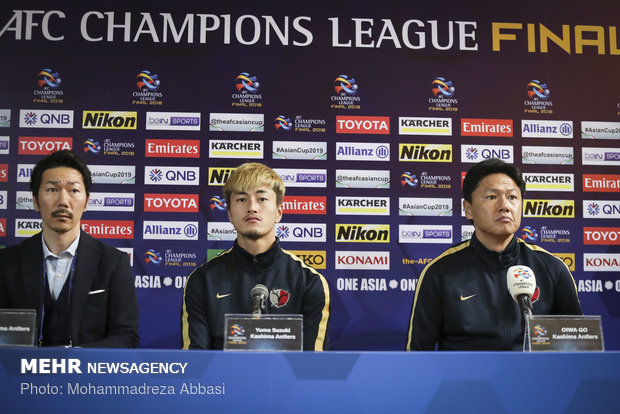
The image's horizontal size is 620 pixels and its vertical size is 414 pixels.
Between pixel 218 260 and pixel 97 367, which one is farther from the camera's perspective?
pixel 218 260

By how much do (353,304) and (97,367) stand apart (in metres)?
2.66

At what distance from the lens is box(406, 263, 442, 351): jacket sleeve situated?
7.57ft

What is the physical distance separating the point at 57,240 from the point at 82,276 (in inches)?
8.2

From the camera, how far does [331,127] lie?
4.00m

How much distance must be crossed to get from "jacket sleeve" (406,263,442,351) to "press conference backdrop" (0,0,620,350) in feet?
5.08

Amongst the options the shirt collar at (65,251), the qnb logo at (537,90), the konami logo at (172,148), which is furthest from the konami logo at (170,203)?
the qnb logo at (537,90)

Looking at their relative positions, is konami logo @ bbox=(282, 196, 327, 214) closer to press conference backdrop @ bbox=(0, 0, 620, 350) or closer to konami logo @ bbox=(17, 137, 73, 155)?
press conference backdrop @ bbox=(0, 0, 620, 350)

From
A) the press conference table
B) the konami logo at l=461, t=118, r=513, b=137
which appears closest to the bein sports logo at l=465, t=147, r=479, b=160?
the konami logo at l=461, t=118, r=513, b=137

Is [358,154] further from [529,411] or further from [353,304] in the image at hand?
[529,411]

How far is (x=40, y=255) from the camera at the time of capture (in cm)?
244

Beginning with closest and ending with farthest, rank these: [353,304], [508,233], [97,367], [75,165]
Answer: [97,367] → [508,233] → [75,165] → [353,304]

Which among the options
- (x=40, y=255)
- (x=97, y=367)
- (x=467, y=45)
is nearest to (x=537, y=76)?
(x=467, y=45)

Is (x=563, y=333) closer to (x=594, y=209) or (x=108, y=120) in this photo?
(x=594, y=209)

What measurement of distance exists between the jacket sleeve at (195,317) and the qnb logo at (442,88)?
7.87 ft
